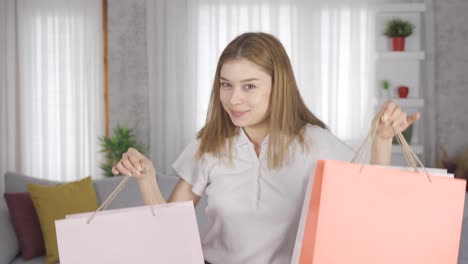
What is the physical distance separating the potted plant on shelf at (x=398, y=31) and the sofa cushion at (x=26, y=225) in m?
3.55

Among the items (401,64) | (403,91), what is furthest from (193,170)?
(401,64)

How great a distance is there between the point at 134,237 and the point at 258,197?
1.36 ft

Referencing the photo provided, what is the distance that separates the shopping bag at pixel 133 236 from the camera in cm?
116

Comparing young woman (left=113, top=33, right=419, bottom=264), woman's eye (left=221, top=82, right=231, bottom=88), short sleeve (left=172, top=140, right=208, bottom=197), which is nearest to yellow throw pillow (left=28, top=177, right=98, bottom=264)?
short sleeve (left=172, top=140, right=208, bottom=197)

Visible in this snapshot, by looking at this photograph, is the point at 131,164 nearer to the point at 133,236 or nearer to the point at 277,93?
the point at 133,236

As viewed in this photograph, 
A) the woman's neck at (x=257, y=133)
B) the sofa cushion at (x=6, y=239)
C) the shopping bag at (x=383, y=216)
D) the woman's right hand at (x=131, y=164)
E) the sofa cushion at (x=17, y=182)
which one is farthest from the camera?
the sofa cushion at (x=17, y=182)

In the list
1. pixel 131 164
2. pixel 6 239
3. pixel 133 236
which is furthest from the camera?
pixel 6 239

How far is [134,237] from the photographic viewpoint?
1198 mm

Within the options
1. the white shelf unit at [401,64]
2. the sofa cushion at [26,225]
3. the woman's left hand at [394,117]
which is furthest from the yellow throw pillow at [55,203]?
the white shelf unit at [401,64]

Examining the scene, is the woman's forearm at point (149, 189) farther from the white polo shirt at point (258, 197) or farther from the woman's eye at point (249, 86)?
the woman's eye at point (249, 86)

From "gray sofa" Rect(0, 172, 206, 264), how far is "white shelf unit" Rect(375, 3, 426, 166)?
8.99ft

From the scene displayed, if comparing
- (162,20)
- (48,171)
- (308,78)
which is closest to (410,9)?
(308,78)

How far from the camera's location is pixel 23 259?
121 inches

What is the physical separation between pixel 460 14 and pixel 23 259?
4.55 m
